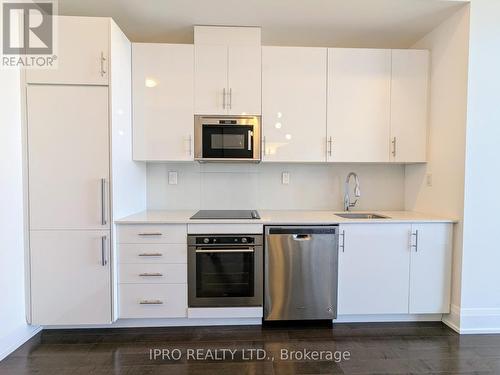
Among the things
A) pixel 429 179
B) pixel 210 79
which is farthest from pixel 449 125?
pixel 210 79

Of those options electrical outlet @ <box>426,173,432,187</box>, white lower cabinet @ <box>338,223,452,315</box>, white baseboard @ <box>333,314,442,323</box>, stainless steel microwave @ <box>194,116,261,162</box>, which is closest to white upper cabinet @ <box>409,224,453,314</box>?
white lower cabinet @ <box>338,223,452,315</box>

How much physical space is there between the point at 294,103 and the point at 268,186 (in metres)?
0.84

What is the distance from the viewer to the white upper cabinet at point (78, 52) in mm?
1979

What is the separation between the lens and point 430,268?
2244 mm

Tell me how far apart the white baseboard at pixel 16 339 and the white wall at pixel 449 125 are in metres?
3.26

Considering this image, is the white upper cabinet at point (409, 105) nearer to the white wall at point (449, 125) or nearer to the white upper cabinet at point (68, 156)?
the white wall at point (449, 125)

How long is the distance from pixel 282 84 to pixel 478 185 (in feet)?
5.69

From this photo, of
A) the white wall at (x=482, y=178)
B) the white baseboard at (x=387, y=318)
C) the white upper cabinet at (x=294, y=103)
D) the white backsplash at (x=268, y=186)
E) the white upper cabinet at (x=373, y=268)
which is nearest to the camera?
the white wall at (x=482, y=178)

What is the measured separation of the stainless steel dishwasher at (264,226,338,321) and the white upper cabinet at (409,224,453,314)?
0.68 m

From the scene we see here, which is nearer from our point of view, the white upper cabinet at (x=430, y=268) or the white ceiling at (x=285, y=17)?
the white ceiling at (x=285, y=17)

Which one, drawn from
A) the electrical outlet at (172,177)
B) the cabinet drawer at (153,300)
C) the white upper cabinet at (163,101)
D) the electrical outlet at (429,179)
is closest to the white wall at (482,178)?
the electrical outlet at (429,179)

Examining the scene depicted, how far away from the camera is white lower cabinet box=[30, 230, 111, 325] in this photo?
203cm

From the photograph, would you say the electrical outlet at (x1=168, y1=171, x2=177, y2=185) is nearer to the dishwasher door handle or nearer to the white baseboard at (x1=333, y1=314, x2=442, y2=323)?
the dishwasher door handle

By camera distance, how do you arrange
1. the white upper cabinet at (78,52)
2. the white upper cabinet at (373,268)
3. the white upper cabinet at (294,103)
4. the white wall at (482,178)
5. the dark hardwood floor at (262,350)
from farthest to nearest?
the white upper cabinet at (294,103)
the white upper cabinet at (373,268)
the white wall at (482,178)
the white upper cabinet at (78,52)
the dark hardwood floor at (262,350)
